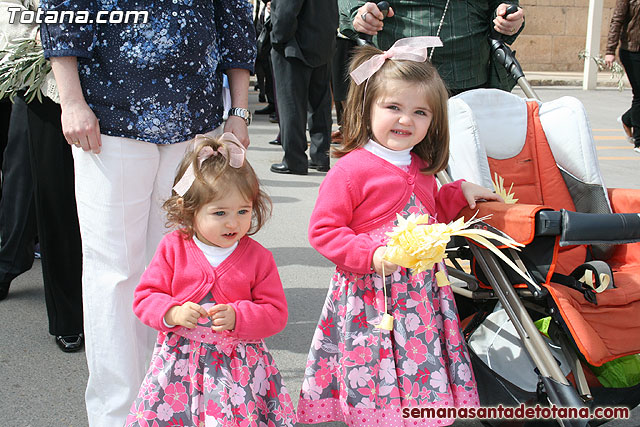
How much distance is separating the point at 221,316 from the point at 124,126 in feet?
2.47

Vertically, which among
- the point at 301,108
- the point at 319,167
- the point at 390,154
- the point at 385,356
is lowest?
the point at 319,167

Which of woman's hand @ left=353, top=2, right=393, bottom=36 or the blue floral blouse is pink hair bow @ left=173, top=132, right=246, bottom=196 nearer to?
the blue floral blouse

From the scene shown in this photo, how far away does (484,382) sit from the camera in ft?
8.50

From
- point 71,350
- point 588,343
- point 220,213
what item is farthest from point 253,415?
point 71,350

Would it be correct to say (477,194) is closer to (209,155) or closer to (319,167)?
(209,155)

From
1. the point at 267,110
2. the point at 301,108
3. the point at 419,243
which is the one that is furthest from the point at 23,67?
the point at 267,110

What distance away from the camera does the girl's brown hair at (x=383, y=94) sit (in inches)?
102

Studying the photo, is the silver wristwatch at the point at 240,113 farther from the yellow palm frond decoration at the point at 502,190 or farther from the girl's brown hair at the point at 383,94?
the yellow palm frond decoration at the point at 502,190

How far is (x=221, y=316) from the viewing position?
217 centimetres

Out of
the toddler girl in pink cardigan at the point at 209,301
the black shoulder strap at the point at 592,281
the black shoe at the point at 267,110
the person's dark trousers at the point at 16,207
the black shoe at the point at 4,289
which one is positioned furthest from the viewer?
the black shoe at the point at 267,110

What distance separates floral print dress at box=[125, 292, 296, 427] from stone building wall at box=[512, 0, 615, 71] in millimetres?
17153

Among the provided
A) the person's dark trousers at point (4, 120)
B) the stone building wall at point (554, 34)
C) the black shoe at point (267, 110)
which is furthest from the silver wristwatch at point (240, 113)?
the stone building wall at point (554, 34)

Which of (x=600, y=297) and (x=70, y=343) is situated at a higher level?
(x=600, y=297)

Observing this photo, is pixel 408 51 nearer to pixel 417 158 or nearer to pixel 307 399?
pixel 417 158
